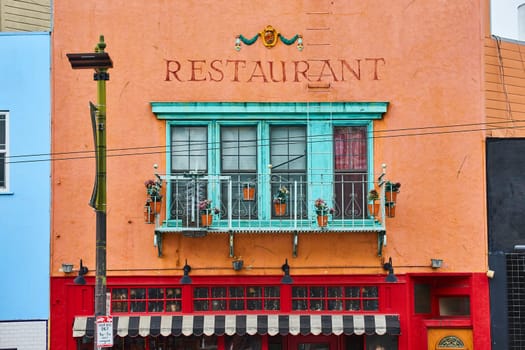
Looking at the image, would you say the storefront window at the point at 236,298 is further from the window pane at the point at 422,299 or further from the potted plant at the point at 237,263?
the window pane at the point at 422,299

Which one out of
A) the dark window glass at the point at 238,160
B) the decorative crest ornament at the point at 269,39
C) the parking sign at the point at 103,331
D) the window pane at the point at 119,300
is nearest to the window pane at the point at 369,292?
the dark window glass at the point at 238,160

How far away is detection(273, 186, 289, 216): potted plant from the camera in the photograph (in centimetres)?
1530

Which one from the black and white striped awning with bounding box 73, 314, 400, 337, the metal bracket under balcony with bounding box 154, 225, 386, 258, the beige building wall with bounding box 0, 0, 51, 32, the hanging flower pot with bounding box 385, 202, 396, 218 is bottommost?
the black and white striped awning with bounding box 73, 314, 400, 337

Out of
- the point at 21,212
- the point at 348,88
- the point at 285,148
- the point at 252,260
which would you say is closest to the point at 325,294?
the point at 252,260

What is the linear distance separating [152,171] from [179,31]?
2838mm

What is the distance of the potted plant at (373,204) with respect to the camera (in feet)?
50.2

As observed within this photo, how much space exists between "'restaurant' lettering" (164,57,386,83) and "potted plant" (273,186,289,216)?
2.29 metres

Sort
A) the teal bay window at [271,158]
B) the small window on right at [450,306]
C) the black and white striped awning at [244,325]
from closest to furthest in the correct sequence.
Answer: the black and white striped awning at [244,325]
the teal bay window at [271,158]
the small window on right at [450,306]

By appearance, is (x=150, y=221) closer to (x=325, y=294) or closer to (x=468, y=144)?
(x=325, y=294)

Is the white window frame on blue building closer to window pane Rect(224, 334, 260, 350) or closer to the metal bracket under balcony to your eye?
the metal bracket under balcony

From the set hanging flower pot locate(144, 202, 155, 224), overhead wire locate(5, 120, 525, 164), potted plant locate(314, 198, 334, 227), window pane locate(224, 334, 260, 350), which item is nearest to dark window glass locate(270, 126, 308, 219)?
overhead wire locate(5, 120, 525, 164)

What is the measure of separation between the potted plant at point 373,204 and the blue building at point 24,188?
6.22 m

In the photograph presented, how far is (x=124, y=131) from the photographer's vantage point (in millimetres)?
15883

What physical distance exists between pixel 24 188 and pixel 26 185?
0.07m
